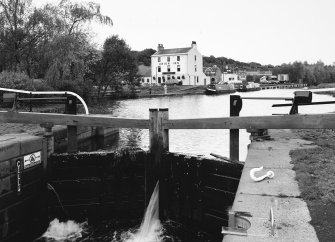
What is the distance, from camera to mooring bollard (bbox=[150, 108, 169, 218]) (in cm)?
819

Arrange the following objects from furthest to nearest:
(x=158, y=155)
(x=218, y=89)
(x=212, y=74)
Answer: (x=212, y=74) → (x=218, y=89) → (x=158, y=155)

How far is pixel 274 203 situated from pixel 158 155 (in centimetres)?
421

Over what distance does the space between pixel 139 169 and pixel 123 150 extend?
0.58 m

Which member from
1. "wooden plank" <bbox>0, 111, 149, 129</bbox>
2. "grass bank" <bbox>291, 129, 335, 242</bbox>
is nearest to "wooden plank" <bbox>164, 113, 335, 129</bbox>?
"grass bank" <bbox>291, 129, 335, 242</bbox>

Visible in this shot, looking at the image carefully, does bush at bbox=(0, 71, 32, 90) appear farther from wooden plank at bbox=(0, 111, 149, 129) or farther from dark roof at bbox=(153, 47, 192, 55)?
dark roof at bbox=(153, 47, 192, 55)

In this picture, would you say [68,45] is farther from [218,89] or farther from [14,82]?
[218,89]

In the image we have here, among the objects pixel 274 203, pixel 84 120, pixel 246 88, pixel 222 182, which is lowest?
pixel 222 182

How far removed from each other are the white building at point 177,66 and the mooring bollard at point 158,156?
77.8 m

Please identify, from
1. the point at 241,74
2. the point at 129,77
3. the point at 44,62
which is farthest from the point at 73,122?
the point at 241,74

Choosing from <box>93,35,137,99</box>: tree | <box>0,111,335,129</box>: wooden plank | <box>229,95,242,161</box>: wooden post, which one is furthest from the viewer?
<box>93,35,137,99</box>: tree

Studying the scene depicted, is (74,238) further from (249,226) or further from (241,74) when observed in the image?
(241,74)

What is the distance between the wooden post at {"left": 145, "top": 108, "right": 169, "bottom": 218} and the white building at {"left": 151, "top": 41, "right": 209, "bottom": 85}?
77785 millimetres

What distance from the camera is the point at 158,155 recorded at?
835cm

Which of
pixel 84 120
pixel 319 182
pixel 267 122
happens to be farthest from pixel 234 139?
pixel 84 120
